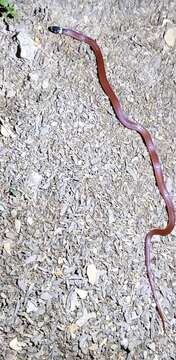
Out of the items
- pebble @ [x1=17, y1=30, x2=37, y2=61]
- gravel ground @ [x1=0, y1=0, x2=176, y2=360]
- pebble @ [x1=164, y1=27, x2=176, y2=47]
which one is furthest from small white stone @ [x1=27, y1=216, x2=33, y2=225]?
pebble @ [x1=164, y1=27, x2=176, y2=47]

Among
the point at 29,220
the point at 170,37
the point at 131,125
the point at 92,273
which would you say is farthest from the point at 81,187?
the point at 170,37

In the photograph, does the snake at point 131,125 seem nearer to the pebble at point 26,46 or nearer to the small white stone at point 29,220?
the pebble at point 26,46

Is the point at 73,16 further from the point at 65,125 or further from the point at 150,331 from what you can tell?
the point at 150,331

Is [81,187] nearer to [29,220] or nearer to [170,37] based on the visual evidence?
[29,220]

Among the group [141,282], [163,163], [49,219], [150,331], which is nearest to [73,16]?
[163,163]

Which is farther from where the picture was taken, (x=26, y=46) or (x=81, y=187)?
(x=26, y=46)

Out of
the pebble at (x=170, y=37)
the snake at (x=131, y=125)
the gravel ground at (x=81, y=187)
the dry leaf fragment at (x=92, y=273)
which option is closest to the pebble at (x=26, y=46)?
the gravel ground at (x=81, y=187)

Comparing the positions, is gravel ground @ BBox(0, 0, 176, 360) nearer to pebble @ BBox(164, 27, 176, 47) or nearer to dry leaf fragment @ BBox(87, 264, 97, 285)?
dry leaf fragment @ BBox(87, 264, 97, 285)
